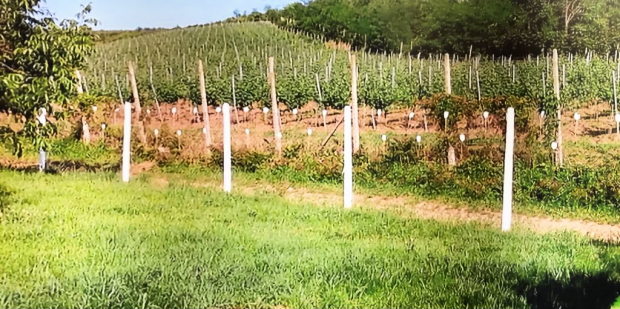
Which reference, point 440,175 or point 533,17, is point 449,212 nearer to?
point 440,175

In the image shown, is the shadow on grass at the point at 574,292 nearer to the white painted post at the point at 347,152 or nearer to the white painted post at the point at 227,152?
the white painted post at the point at 227,152

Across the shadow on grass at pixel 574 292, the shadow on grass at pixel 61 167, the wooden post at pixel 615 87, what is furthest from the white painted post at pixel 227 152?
Answer: the wooden post at pixel 615 87

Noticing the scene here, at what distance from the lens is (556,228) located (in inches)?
97.4

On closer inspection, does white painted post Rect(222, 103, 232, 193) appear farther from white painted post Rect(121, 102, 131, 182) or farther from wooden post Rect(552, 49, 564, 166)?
wooden post Rect(552, 49, 564, 166)

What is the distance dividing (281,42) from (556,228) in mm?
1174

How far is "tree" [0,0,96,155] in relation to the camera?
4.76ft

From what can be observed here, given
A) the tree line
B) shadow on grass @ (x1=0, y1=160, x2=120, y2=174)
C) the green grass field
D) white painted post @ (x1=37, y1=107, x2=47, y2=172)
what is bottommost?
the green grass field

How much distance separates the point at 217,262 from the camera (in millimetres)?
1442

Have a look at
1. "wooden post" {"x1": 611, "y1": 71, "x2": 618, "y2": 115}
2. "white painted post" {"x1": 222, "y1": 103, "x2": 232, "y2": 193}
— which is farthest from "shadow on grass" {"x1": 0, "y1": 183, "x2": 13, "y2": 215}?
"wooden post" {"x1": 611, "y1": 71, "x2": 618, "y2": 115}

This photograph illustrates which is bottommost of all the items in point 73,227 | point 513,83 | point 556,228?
point 556,228

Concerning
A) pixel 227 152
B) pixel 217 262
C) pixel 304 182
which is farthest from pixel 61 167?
pixel 304 182

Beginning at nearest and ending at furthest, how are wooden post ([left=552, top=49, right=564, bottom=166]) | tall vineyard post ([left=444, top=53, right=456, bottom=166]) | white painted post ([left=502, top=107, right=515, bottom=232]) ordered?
tall vineyard post ([left=444, top=53, right=456, bottom=166]) → white painted post ([left=502, top=107, right=515, bottom=232]) → wooden post ([left=552, top=49, right=564, bottom=166])

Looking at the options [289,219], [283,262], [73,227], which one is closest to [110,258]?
[73,227]

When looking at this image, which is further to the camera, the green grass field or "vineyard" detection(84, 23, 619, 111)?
"vineyard" detection(84, 23, 619, 111)
